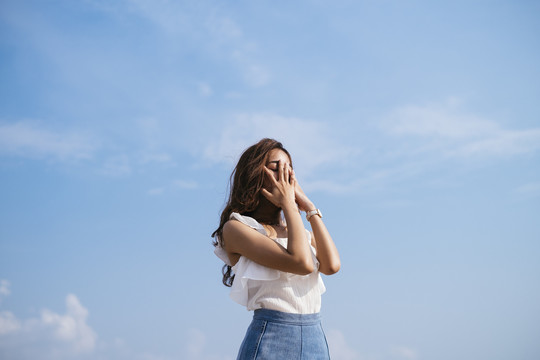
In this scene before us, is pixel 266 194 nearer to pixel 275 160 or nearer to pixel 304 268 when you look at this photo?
A: pixel 275 160

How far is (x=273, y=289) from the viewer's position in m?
3.76

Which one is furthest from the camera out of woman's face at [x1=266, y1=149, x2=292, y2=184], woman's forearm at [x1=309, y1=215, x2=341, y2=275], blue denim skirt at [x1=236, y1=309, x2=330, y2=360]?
woman's face at [x1=266, y1=149, x2=292, y2=184]

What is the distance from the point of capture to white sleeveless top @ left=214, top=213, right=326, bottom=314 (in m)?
3.74

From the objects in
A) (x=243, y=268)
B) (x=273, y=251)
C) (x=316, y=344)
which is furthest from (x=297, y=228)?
(x=316, y=344)

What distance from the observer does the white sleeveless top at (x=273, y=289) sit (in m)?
3.74

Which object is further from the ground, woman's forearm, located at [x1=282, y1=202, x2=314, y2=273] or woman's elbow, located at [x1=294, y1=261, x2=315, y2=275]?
woman's forearm, located at [x1=282, y1=202, x2=314, y2=273]

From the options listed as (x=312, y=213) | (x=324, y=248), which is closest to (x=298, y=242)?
(x=324, y=248)

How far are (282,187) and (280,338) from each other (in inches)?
43.3

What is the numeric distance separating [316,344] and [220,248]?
1038mm

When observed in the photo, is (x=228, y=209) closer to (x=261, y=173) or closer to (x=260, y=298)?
(x=261, y=173)

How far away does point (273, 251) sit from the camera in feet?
12.1

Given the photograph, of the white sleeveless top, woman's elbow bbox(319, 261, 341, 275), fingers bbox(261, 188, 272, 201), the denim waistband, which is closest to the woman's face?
fingers bbox(261, 188, 272, 201)

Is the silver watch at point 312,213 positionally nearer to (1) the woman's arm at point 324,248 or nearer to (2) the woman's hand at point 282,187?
(1) the woman's arm at point 324,248

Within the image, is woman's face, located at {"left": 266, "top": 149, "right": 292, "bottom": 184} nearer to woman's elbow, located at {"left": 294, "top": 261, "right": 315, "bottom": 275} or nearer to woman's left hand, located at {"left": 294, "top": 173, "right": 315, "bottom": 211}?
woman's left hand, located at {"left": 294, "top": 173, "right": 315, "bottom": 211}
